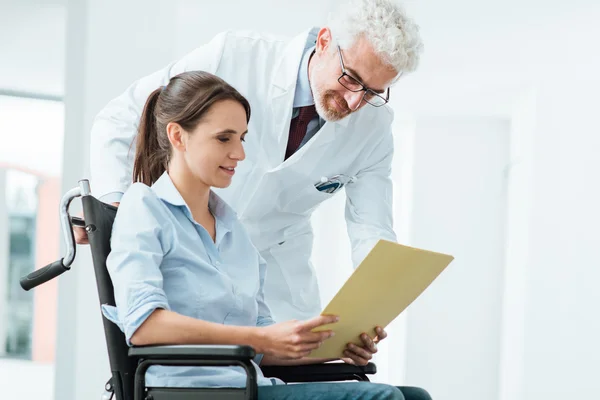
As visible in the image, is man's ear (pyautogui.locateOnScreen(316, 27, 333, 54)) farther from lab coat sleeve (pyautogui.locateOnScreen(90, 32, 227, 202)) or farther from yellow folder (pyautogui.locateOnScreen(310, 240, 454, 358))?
yellow folder (pyautogui.locateOnScreen(310, 240, 454, 358))

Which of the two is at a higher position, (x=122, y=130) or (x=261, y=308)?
(x=122, y=130)

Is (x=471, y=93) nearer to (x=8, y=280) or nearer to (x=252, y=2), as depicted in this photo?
(x=252, y=2)

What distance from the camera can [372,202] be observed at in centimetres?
212

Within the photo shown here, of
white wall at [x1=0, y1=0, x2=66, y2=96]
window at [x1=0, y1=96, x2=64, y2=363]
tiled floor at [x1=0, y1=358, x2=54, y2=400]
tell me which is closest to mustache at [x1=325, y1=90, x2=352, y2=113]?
white wall at [x1=0, y1=0, x2=66, y2=96]

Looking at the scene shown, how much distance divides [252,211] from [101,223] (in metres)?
0.66

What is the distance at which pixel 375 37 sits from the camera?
1.76 metres

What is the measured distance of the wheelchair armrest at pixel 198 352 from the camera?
125 cm

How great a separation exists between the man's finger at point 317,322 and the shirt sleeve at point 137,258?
228 mm

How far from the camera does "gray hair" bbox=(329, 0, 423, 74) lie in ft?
5.73

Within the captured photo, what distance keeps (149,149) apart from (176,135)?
4.8 inches

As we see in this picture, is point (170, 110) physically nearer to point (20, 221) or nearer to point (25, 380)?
point (25, 380)

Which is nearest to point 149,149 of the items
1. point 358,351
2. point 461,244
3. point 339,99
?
point 339,99

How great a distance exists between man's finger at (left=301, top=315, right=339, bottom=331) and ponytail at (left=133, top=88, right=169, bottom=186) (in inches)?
18.4

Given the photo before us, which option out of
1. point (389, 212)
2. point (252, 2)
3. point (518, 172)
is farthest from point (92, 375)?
point (518, 172)
